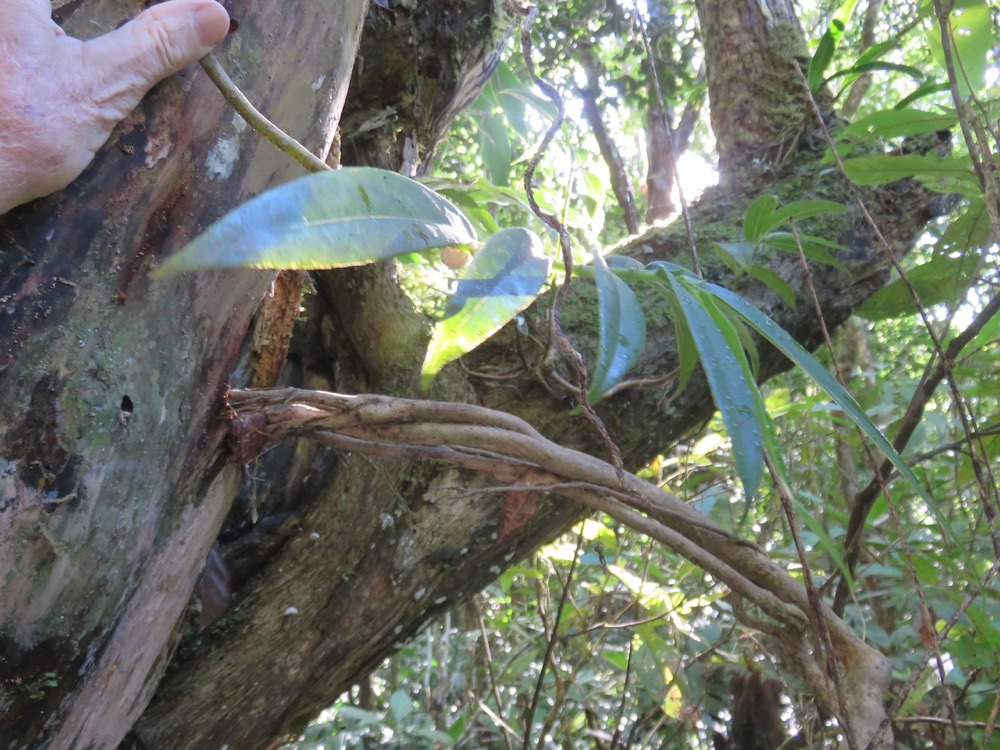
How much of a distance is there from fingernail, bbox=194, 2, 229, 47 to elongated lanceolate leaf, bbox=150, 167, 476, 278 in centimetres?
27

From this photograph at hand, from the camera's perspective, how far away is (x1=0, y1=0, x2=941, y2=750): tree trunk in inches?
23.5

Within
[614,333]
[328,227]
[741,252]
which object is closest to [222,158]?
[328,227]

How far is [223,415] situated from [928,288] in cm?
115

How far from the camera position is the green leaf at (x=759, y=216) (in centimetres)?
97

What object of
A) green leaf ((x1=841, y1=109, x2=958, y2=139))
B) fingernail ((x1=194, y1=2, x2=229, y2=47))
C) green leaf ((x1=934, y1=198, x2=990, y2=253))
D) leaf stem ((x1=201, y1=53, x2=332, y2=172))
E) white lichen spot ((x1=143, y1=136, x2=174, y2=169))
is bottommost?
white lichen spot ((x1=143, y1=136, x2=174, y2=169))

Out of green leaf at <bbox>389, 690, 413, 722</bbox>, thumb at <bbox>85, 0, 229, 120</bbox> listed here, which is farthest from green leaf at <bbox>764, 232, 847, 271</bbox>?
green leaf at <bbox>389, 690, 413, 722</bbox>

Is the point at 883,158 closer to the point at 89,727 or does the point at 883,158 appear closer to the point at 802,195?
the point at 802,195

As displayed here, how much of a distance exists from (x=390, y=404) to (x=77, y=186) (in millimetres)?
355

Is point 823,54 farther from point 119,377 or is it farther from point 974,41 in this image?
point 119,377

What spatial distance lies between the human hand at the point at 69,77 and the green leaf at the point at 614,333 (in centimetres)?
44

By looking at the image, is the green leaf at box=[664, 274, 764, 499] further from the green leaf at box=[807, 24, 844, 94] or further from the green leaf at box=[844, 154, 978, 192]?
the green leaf at box=[807, 24, 844, 94]

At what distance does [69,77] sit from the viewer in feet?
1.90

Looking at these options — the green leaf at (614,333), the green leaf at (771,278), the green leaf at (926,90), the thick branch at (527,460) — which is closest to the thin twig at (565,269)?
the green leaf at (614,333)

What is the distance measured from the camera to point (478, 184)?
1.18 metres
